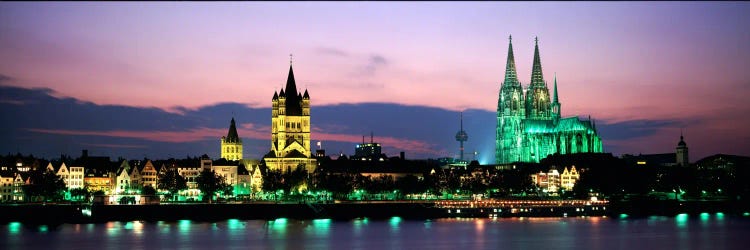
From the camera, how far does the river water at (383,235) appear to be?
266ft

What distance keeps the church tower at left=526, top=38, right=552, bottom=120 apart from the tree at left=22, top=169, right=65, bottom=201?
312ft

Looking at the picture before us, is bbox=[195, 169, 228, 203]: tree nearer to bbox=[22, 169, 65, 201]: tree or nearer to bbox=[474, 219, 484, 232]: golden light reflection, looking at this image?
bbox=[22, 169, 65, 201]: tree

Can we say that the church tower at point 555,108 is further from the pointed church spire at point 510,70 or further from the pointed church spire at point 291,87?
the pointed church spire at point 291,87

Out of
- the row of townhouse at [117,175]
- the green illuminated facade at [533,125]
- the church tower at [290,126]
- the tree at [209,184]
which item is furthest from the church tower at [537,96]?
the tree at [209,184]

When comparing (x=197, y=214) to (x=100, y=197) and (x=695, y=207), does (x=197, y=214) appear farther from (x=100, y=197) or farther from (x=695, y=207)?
(x=695, y=207)

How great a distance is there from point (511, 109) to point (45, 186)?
9639cm

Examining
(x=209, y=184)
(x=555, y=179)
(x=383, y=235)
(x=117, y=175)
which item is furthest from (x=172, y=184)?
(x=555, y=179)

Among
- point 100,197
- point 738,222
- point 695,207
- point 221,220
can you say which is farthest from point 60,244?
→ point 695,207

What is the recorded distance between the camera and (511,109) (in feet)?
634

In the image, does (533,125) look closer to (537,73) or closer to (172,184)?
(537,73)

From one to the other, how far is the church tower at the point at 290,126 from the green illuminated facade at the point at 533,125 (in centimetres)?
4963

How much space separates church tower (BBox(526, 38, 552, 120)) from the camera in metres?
195

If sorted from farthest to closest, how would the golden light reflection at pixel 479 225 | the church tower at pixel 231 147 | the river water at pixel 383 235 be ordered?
A: 1. the church tower at pixel 231 147
2. the golden light reflection at pixel 479 225
3. the river water at pixel 383 235

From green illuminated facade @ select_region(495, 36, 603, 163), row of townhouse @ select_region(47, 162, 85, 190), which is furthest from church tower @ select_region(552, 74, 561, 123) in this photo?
row of townhouse @ select_region(47, 162, 85, 190)
